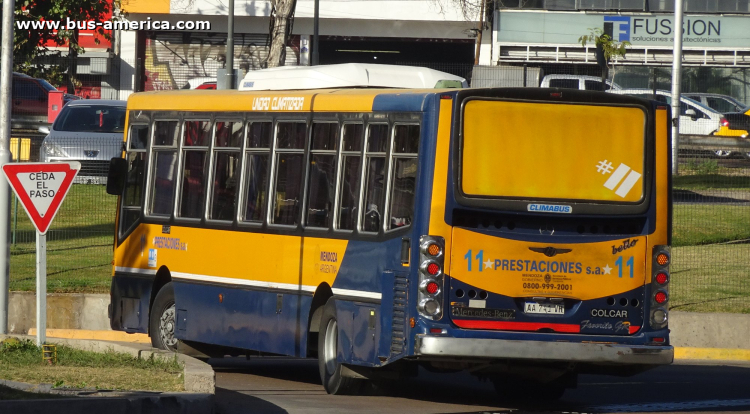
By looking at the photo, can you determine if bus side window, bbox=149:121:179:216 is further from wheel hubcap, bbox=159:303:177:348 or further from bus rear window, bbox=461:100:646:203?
bus rear window, bbox=461:100:646:203

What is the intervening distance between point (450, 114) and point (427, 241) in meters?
0.99

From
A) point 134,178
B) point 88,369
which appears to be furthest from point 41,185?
point 88,369

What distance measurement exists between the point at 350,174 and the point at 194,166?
108 inches

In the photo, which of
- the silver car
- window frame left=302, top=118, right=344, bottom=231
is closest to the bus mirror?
window frame left=302, top=118, right=344, bottom=231

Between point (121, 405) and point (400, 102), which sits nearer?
point (121, 405)

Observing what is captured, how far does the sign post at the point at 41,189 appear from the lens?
488 inches

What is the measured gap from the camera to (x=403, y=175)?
10.6 m

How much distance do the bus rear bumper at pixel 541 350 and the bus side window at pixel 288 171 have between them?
244 centimetres

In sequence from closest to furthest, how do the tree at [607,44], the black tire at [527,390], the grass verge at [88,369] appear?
1. the grass verge at [88,369]
2. the black tire at [527,390]
3. the tree at [607,44]

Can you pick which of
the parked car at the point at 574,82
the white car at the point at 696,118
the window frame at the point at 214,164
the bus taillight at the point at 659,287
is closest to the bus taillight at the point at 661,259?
the bus taillight at the point at 659,287

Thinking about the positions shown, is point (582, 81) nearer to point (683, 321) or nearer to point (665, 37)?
point (665, 37)

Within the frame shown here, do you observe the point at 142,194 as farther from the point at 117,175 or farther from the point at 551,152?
the point at 551,152

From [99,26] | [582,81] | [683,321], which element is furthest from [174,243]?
[99,26]

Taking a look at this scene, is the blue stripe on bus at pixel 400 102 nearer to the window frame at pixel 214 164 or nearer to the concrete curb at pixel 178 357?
the window frame at pixel 214 164
